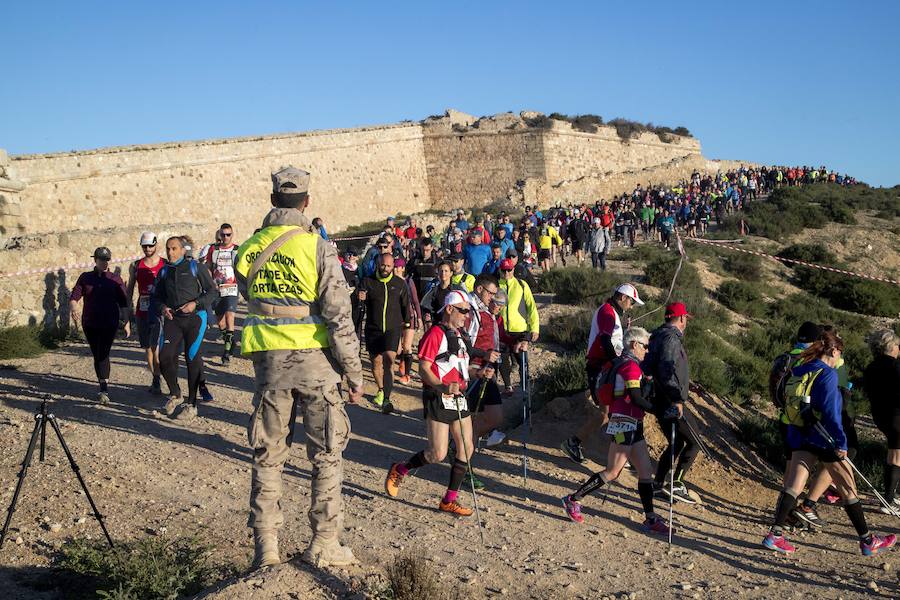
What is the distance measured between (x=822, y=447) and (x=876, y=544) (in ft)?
2.75

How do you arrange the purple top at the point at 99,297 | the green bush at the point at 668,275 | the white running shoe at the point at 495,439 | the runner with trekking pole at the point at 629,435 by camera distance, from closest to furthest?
1. the runner with trekking pole at the point at 629,435
2. the white running shoe at the point at 495,439
3. the purple top at the point at 99,297
4. the green bush at the point at 668,275

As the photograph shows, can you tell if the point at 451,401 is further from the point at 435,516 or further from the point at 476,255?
the point at 476,255

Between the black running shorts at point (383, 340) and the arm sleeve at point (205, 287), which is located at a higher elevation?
the arm sleeve at point (205, 287)

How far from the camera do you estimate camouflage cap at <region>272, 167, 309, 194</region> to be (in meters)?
4.67

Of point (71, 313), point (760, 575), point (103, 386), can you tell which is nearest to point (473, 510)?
point (760, 575)

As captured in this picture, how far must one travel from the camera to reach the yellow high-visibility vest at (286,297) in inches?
179

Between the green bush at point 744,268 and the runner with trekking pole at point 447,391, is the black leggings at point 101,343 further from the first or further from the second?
the green bush at point 744,268

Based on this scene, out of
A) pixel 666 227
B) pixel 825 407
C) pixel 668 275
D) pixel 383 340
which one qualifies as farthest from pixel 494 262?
pixel 666 227

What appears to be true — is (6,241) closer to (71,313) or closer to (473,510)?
(71,313)

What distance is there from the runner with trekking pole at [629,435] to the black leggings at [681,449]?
63cm

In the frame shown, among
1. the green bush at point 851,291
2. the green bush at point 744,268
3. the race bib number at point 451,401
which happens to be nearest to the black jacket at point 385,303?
the race bib number at point 451,401

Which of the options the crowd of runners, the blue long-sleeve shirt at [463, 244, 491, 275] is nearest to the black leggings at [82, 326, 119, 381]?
the crowd of runners

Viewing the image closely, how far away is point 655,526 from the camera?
6.54 meters

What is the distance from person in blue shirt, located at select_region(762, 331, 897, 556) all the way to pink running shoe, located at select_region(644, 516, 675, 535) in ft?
2.43
